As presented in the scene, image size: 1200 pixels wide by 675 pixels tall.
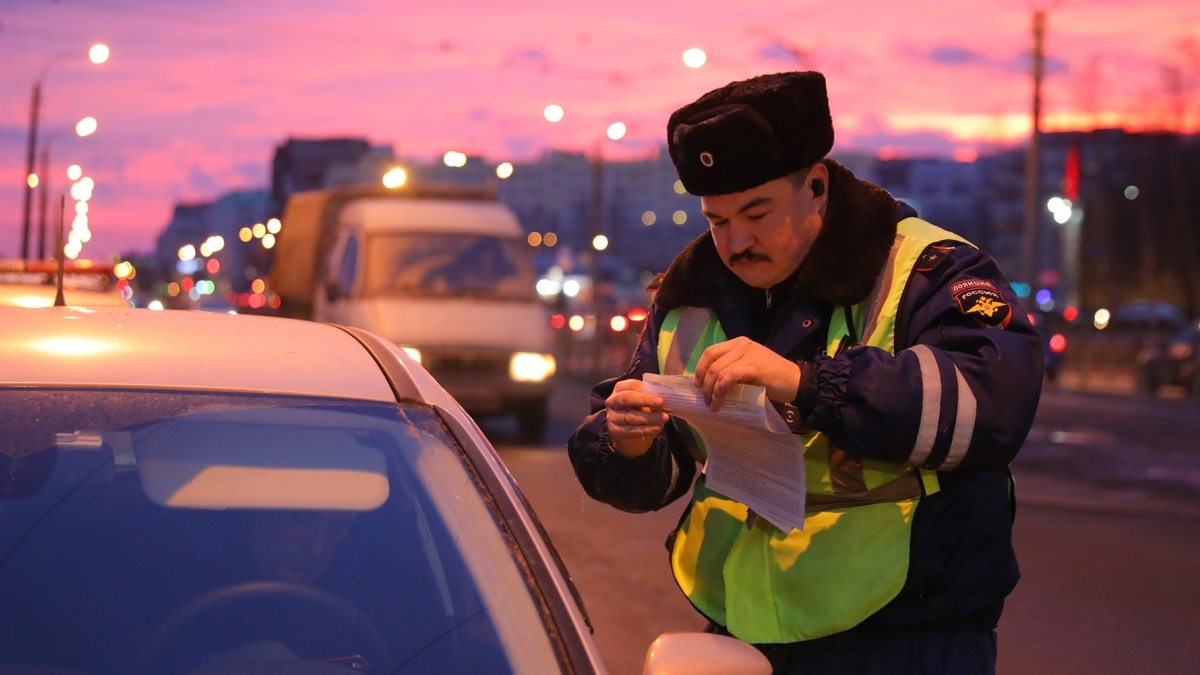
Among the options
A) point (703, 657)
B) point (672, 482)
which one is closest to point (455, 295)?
point (672, 482)

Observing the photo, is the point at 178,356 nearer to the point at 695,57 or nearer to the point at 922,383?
the point at 922,383

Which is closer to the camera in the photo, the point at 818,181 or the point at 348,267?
the point at 818,181

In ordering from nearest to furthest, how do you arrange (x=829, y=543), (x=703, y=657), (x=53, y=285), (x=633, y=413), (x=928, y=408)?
1. (x=703, y=657)
2. (x=928, y=408)
3. (x=829, y=543)
4. (x=633, y=413)
5. (x=53, y=285)

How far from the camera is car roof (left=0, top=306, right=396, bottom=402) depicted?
2820mm

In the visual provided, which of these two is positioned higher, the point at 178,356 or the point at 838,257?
the point at 838,257

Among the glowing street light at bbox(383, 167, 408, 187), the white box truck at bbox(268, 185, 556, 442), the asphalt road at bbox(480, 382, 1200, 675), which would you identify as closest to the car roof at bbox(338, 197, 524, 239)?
the white box truck at bbox(268, 185, 556, 442)

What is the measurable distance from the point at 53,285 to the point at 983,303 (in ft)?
28.5

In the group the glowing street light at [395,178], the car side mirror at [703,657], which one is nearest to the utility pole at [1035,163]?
the glowing street light at [395,178]

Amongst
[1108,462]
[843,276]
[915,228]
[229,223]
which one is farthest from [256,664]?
[229,223]

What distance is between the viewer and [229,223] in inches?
6865

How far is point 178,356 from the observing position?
9.61 feet

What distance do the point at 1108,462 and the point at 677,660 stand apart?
1458cm

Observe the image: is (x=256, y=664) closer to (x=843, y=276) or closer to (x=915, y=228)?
(x=843, y=276)

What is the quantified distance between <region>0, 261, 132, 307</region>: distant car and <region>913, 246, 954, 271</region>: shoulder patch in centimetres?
669
